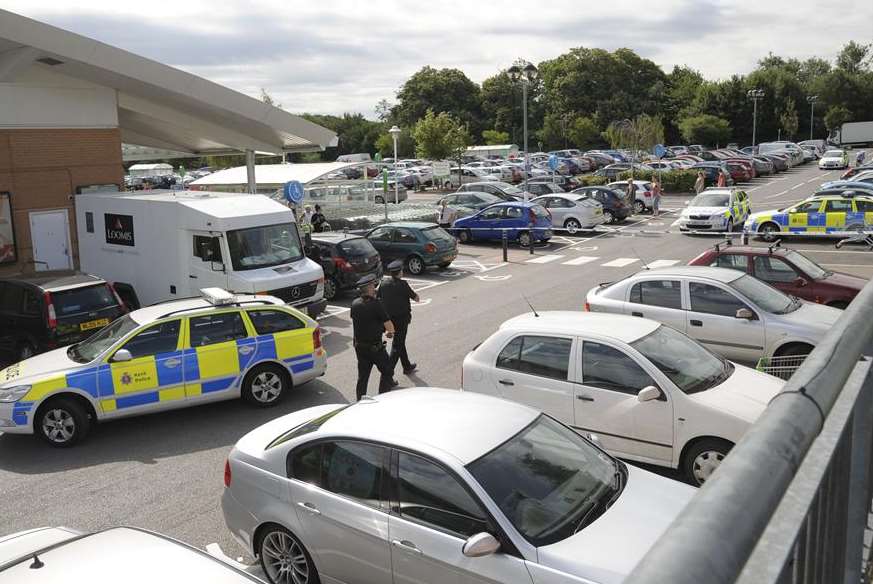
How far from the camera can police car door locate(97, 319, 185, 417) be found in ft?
34.1

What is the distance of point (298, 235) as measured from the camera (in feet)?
55.9

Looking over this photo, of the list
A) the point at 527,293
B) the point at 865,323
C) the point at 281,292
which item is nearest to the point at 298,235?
the point at 281,292

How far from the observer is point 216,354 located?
36.1 feet

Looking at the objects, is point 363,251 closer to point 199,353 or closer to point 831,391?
point 199,353

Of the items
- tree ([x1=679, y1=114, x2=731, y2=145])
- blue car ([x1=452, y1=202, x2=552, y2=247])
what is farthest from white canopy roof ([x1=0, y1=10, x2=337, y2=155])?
tree ([x1=679, y1=114, x2=731, y2=145])

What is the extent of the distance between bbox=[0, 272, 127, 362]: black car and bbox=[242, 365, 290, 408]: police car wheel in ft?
13.9

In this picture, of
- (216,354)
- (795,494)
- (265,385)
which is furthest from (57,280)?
(795,494)

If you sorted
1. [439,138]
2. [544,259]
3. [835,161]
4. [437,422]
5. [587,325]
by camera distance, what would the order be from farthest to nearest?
1. [835,161]
2. [439,138]
3. [544,259]
4. [587,325]
5. [437,422]

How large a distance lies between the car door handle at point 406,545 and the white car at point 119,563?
1.06 m

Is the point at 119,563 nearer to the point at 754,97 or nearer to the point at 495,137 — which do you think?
the point at 754,97

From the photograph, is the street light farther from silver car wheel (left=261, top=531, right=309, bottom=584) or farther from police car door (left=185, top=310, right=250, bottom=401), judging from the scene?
silver car wheel (left=261, top=531, right=309, bottom=584)

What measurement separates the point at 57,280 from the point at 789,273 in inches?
497

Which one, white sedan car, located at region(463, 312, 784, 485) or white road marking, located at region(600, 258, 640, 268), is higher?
white sedan car, located at region(463, 312, 784, 485)

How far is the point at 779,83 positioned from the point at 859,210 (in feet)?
214
